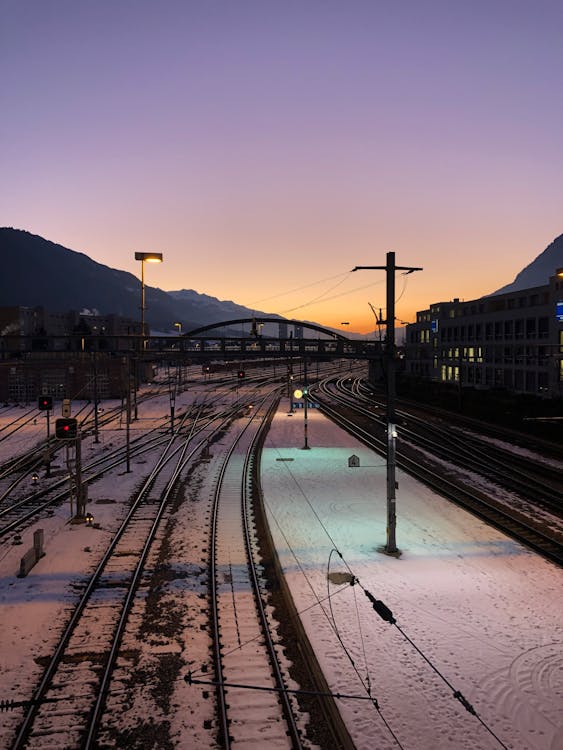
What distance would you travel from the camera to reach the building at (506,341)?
56031 millimetres

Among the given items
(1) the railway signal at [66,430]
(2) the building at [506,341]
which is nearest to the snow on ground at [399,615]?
(1) the railway signal at [66,430]

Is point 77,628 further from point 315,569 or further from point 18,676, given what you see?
point 315,569

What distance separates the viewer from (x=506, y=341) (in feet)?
218

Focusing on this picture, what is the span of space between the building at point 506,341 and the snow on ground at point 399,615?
93.9 feet

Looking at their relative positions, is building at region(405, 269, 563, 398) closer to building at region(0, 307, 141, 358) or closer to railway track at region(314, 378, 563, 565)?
railway track at region(314, 378, 563, 565)

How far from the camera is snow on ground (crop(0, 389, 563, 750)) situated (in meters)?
9.30

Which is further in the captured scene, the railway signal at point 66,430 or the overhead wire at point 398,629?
the railway signal at point 66,430

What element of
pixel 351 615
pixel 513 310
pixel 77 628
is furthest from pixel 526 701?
pixel 513 310

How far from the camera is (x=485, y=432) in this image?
→ 42875mm

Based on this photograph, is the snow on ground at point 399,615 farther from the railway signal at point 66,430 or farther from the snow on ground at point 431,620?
the railway signal at point 66,430

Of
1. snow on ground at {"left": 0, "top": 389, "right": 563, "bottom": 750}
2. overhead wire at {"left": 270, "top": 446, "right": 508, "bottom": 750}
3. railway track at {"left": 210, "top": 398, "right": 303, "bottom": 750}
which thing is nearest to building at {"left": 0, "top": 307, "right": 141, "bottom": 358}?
snow on ground at {"left": 0, "top": 389, "right": 563, "bottom": 750}

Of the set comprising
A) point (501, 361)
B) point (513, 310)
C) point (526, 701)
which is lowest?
point (526, 701)

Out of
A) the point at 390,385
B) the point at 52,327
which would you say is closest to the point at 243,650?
the point at 390,385

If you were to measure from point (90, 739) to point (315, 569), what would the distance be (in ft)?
27.2
